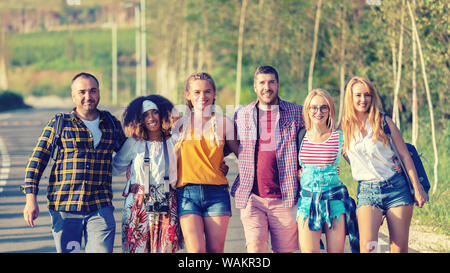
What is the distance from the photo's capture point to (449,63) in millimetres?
16594

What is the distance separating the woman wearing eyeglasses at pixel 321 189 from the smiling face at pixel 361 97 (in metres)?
0.19

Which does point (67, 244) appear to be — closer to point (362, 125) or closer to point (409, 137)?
point (362, 125)

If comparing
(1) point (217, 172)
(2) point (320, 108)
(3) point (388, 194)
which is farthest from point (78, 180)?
(3) point (388, 194)

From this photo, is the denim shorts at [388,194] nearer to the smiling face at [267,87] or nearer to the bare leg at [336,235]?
the bare leg at [336,235]

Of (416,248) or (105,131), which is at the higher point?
(105,131)

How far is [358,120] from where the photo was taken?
6332mm

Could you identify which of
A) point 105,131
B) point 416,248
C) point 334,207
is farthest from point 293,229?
point 416,248

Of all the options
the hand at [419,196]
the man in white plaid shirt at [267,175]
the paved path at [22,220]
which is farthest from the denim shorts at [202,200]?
the paved path at [22,220]

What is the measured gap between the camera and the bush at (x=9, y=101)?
174 ft

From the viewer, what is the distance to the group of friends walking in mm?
5941

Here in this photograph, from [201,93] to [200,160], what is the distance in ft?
1.70

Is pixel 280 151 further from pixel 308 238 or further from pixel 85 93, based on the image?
pixel 85 93

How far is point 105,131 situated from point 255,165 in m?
1.14

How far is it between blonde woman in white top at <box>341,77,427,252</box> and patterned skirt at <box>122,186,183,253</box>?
4.53ft
